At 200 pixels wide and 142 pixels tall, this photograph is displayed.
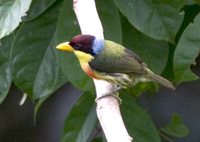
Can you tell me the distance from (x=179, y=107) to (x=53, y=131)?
2.60ft

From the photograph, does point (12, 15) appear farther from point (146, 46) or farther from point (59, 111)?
point (59, 111)

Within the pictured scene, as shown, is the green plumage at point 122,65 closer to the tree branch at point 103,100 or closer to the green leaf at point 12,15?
the tree branch at point 103,100

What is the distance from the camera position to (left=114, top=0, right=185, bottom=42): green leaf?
9.43ft

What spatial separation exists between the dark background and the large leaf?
1.21 meters

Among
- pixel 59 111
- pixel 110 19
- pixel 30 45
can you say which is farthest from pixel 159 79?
pixel 59 111

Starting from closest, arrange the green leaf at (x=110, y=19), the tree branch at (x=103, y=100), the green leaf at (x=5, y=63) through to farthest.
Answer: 1. the tree branch at (x=103, y=100)
2. the green leaf at (x=110, y=19)
3. the green leaf at (x=5, y=63)

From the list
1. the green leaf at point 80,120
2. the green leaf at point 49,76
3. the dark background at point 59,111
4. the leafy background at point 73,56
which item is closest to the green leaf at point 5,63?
the leafy background at point 73,56

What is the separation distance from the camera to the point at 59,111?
464 centimetres

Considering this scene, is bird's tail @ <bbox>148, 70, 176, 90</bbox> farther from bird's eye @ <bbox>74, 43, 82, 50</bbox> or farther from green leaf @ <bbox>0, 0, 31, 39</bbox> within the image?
green leaf @ <bbox>0, 0, 31, 39</bbox>

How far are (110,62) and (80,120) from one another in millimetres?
292

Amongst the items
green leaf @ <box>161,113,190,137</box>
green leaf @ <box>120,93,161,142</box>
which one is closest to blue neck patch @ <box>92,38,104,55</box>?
green leaf @ <box>120,93,161,142</box>

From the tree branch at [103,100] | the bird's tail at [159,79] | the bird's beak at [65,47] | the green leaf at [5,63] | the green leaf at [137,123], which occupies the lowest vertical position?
Answer: the green leaf at [137,123]

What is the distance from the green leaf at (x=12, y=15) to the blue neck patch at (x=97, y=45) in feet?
0.86

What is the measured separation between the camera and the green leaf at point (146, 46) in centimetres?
302
